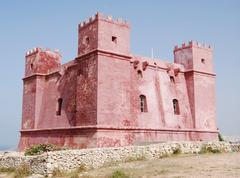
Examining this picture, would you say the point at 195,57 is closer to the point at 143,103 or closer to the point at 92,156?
the point at 143,103

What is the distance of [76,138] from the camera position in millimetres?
23109

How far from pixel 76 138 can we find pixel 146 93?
19.2 feet

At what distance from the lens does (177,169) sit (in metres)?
15.5

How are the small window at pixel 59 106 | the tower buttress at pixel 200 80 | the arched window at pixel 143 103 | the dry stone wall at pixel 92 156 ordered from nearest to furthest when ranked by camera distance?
the dry stone wall at pixel 92 156, the arched window at pixel 143 103, the small window at pixel 59 106, the tower buttress at pixel 200 80

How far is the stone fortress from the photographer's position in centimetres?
2245

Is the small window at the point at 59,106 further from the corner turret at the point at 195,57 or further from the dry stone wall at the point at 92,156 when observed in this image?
the corner turret at the point at 195,57

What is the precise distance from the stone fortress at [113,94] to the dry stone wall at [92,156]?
2.66 meters

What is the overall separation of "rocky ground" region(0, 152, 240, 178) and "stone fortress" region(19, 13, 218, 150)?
186 inches

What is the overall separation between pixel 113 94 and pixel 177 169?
8.31 m

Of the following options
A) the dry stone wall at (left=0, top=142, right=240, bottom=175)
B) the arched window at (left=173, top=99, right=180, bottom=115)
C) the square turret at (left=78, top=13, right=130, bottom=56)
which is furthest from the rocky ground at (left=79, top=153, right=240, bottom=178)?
the arched window at (left=173, top=99, right=180, bottom=115)

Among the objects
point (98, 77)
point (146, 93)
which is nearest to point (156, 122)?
point (146, 93)

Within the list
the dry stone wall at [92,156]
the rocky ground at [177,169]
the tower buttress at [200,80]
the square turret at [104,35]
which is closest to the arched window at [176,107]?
the tower buttress at [200,80]

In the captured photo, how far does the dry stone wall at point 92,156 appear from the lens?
17.1 m

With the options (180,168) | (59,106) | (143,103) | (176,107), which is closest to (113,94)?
(143,103)
